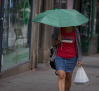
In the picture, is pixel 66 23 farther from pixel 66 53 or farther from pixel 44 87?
pixel 44 87

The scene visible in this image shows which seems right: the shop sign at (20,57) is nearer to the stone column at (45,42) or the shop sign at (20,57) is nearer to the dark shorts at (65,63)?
the stone column at (45,42)

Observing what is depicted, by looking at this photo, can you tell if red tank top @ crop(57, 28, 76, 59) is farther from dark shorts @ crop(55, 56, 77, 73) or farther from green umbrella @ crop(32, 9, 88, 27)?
green umbrella @ crop(32, 9, 88, 27)

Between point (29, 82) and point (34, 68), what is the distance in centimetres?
242

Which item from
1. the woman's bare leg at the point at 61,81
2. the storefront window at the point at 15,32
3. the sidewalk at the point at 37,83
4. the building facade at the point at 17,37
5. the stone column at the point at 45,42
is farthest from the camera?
the stone column at the point at 45,42

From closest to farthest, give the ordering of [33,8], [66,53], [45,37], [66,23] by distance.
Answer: [66,23], [66,53], [33,8], [45,37]

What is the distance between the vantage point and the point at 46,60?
1123cm

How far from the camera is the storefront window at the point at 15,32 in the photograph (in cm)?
762

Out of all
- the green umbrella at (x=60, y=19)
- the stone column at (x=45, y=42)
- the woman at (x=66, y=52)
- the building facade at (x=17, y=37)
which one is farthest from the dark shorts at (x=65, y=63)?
the stone column at (x=45, y=42)

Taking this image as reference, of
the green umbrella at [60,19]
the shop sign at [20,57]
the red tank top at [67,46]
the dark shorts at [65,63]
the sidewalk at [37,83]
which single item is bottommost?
the sidewalk at [37,83]

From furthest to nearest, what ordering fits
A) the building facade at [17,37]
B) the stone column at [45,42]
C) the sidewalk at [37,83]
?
the stone column at [45,42], the building facade at [17,37], the sidewalk at [37,83]

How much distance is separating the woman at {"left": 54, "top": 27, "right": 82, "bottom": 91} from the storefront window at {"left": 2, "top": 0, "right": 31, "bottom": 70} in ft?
8.40

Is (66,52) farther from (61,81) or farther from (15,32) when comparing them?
(15,32)

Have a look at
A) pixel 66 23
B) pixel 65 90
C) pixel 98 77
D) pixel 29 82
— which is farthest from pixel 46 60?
pixel 66 23

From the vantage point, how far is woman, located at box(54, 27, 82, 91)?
5.23m
